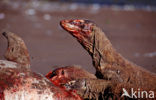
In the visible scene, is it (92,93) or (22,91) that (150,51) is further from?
(22,91)

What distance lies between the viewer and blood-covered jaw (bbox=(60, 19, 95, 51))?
5351mm

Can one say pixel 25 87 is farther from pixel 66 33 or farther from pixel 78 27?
pixel 66 33

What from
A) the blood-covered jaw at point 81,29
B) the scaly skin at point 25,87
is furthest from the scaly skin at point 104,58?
the scaly skin at point 25,87

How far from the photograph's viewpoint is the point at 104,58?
18.3ft

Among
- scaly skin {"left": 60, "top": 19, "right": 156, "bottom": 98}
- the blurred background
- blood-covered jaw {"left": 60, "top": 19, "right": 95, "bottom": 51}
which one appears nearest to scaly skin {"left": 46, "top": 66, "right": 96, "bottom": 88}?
scaly skin {"left": 60, "top": 19, "right": 156, "bottom": 98}

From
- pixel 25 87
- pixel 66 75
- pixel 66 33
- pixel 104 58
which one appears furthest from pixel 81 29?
pixel 66 33

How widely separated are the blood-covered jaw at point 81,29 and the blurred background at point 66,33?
8.18 feet

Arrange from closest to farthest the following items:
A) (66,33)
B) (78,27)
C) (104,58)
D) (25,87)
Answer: (25,87), (78,27), (104,58), (66,33)

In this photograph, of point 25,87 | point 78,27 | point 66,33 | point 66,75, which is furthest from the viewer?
point 66,33

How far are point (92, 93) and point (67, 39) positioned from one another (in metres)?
8.09

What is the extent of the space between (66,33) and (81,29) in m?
7.97

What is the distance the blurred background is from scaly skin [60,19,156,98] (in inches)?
88.2

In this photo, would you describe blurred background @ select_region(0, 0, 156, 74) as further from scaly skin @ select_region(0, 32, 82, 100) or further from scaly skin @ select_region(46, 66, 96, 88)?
scaly skin @ select_region(0, 32, 82, 100)

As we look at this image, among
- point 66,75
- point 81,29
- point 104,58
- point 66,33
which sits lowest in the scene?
point 66,33
